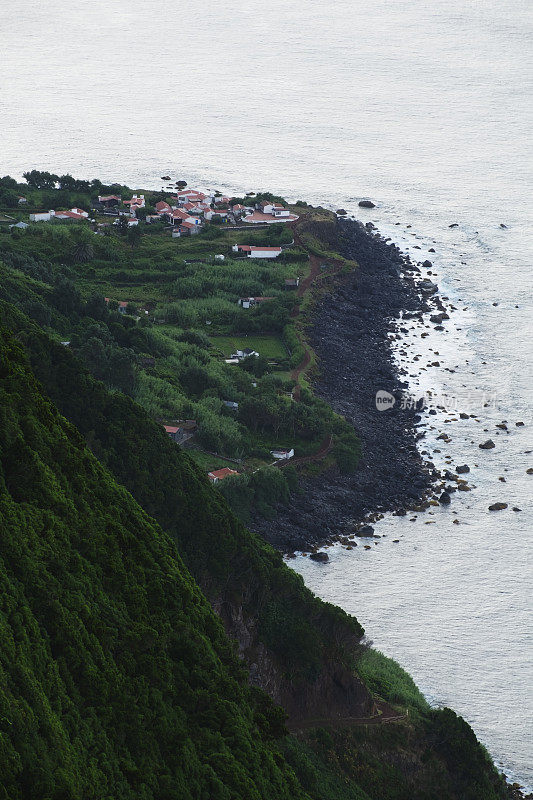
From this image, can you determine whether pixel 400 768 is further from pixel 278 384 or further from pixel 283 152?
pixel 283 152

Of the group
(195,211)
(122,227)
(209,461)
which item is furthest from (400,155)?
(209,461)

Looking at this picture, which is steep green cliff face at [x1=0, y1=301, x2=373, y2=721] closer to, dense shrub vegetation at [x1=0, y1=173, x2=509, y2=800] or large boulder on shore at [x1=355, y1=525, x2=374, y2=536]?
dense shrub vegetation at [x1=0, y1=173, x2=509, y2=800]

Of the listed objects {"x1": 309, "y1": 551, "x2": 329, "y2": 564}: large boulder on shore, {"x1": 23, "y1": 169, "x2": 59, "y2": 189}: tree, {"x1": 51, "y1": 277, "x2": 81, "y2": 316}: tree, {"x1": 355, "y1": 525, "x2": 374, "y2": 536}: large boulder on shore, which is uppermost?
{"x1": 23, "y1": 169, "x2": 59, "y2": 189}: tree

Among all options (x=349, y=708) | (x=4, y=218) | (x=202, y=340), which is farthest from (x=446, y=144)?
(x=349, y=708)

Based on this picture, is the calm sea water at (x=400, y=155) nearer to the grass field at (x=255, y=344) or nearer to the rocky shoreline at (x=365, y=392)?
the rocky shoreline at (x=365, y=392)

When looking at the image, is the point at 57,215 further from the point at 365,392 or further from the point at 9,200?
the point at 365,392

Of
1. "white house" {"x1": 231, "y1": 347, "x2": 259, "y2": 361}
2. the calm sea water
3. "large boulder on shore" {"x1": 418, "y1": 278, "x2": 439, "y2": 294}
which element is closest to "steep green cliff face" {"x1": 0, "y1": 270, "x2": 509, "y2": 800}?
the calm sea water
